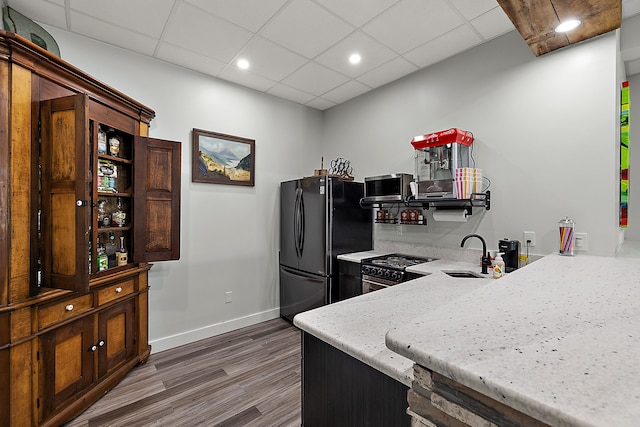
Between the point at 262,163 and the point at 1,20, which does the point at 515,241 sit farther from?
the point at 1,20

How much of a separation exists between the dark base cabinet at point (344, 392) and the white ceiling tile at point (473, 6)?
246 centimetres

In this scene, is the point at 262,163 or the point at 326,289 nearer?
the point at 326,289

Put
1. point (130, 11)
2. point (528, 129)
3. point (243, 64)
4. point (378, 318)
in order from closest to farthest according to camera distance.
Answer: 1. point (378, 318)
2. point (130, 11)
3. point (528, 129)
4. point (243, 64)

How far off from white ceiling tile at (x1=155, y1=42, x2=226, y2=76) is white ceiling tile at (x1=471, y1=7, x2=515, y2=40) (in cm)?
236

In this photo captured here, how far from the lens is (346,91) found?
3674 mm

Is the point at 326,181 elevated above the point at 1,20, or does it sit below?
below

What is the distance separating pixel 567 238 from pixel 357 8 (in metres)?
2.26

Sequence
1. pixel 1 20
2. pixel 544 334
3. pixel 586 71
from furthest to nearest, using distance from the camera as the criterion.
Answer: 1. pixel 586 71
2. pixel 1 20
3. pixel 544 334

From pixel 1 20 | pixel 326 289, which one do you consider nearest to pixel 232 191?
pixel 326 289

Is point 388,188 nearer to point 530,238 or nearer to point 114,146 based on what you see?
point 530,238

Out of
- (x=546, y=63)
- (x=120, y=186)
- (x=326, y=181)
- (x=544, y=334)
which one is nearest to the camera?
(x=544, y=334)

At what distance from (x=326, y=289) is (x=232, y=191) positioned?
1565 mm

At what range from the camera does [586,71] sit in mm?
2152

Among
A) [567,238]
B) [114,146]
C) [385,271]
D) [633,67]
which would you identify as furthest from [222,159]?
[633,67]
